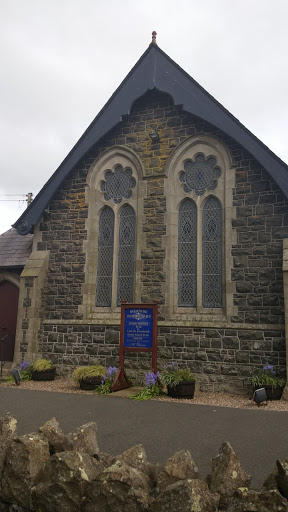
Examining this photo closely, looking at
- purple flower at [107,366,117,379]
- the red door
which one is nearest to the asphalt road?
purple flower at [107,366,117,379]

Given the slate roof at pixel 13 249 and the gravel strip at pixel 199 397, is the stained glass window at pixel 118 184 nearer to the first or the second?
the slate roof at pixel 13 249

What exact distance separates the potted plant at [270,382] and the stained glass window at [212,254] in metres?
2.10

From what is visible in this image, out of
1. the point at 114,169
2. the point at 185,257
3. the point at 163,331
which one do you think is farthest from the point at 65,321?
the point at 114,169

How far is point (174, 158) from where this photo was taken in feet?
38.9

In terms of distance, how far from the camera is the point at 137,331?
10.4 m

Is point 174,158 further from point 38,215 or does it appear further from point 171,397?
point 171,397

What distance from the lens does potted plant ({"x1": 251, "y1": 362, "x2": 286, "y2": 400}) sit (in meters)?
8.98

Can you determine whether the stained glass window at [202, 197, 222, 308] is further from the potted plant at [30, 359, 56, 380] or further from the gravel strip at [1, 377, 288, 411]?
the potted plant at [30, 359, 56, 380]

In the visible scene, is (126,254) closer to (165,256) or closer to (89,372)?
(165,256)

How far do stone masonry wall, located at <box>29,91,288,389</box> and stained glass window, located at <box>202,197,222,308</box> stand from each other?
22.1 inches

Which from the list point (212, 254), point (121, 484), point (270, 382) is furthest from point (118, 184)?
point (121, 484)

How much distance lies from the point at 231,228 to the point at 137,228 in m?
2.79

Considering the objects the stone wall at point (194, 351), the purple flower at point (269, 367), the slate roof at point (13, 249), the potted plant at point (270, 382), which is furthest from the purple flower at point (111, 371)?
the slate roof at point (13, 249)

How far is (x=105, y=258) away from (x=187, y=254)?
2.61 m
